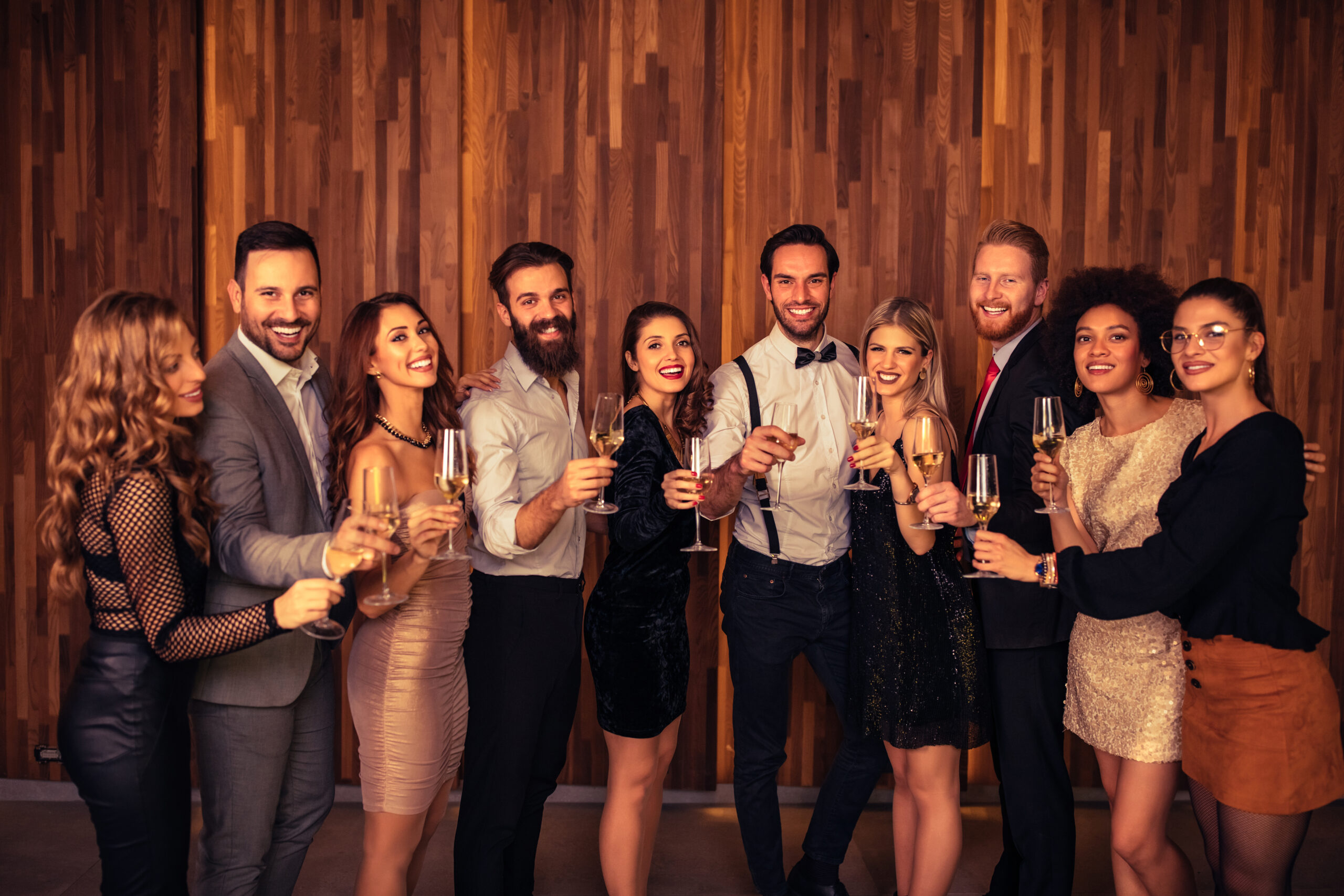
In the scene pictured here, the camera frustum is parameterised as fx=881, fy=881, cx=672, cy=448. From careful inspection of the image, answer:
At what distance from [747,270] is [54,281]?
291 cm

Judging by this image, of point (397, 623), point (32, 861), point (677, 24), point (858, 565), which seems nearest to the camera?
point (397, 623)

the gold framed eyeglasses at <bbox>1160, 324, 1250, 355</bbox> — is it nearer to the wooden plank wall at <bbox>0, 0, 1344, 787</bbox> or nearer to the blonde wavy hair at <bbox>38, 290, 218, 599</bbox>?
the wooden plank wall at <bbox>0, 0, 1344, 787</bbox>

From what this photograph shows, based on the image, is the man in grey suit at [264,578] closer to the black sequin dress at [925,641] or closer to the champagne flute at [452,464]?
the champagne flute at [452,464]

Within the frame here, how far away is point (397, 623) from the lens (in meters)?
2.22

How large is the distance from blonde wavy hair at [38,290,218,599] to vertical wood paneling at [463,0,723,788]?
6.35 feet

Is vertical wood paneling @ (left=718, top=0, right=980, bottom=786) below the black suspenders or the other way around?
the other way around

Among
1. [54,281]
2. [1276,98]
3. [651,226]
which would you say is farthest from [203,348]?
[1276,98]

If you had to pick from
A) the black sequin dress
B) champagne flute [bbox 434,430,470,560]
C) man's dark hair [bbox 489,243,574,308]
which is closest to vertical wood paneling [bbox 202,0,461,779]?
man's dark hair [bbox 489,243,574,308]

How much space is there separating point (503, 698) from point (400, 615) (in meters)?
0.42

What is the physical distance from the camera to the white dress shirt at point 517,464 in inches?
94.6

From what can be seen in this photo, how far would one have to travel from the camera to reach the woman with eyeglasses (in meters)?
1.96

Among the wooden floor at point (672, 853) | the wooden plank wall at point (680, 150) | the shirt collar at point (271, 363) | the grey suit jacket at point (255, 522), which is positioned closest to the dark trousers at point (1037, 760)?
the wooden floor at point (672, 853)

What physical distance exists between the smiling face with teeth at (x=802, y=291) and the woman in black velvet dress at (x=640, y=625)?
41 centimetres

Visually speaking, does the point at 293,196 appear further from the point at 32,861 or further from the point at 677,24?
the point at 32,861
